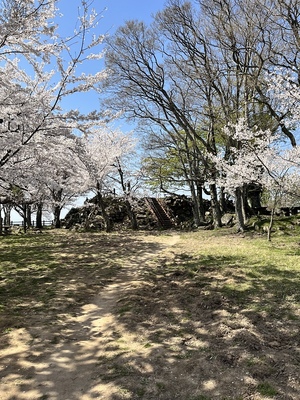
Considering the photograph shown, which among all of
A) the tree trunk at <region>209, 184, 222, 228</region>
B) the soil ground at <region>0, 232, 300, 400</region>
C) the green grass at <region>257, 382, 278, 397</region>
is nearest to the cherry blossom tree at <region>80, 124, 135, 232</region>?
the tree trunk at <region>209, 184, 222, 228</region>

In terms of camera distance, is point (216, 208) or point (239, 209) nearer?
point (239, 209)

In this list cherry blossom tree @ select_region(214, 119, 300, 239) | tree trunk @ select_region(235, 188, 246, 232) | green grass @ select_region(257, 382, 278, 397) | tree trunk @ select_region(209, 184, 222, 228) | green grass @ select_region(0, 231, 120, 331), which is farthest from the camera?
tree trunk @ select_region(209, 184, 222, 228)

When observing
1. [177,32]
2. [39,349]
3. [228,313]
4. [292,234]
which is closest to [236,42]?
[177,32]

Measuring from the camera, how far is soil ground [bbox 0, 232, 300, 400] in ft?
10.4

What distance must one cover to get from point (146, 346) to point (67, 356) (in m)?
1.09

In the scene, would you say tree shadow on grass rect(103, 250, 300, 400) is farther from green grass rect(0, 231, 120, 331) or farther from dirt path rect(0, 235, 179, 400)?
green grass rect(0, 231, 120, 331)

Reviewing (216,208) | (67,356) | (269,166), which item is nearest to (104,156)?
(216,208)

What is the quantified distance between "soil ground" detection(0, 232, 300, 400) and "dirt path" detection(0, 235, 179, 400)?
1 cm

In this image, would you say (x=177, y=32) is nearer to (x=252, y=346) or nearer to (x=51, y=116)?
(x=51, y=116)

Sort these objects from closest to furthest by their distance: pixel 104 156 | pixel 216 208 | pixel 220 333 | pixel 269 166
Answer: pixel 220 333
pixel 269 166
pixel 216 208
pixel 104 156

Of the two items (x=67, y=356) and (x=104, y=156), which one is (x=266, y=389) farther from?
(x=104, y=156)

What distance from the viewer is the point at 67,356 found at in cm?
396

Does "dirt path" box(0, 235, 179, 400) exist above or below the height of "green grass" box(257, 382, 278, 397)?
above

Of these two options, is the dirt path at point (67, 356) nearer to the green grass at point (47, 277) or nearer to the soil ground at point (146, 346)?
the soil ground at point (146, 346)
